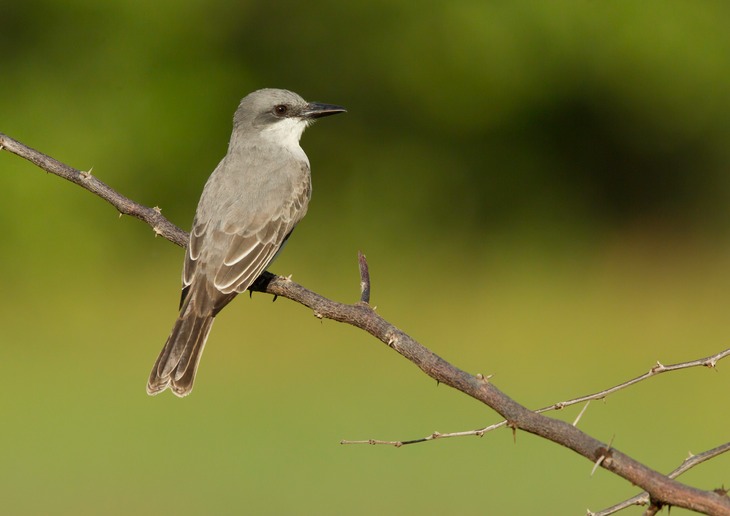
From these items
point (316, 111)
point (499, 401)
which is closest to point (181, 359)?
point (316, 111)

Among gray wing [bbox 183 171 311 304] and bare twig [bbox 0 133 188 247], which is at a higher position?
gray wing [bbox 183 171 311 304]

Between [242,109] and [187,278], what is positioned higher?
[242,109]

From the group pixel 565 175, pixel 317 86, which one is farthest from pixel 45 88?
pixel 565 175

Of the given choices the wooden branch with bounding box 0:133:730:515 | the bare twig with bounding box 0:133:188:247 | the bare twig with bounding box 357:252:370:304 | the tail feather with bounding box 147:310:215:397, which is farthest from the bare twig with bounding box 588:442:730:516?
the tail feather with bounding box 147:310:215:397

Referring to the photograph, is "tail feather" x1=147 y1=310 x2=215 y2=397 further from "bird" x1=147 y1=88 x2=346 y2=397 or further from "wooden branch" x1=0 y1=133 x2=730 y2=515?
"wooden branch" x1=0 y1=133 x2=730 y2=515

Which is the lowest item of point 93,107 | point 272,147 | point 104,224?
point 272,147

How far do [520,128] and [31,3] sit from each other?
23.2 feet

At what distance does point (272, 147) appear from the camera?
6.96 metres

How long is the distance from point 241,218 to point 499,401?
10.2 ft

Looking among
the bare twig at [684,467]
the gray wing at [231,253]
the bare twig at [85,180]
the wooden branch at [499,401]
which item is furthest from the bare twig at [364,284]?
the gray wing at [231,253]

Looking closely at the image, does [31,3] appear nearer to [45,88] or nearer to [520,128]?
[45,88]

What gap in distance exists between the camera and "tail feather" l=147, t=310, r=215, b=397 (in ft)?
18.8

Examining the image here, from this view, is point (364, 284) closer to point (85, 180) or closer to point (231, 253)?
point (85, 180)

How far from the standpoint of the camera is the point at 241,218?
20.5 ft
